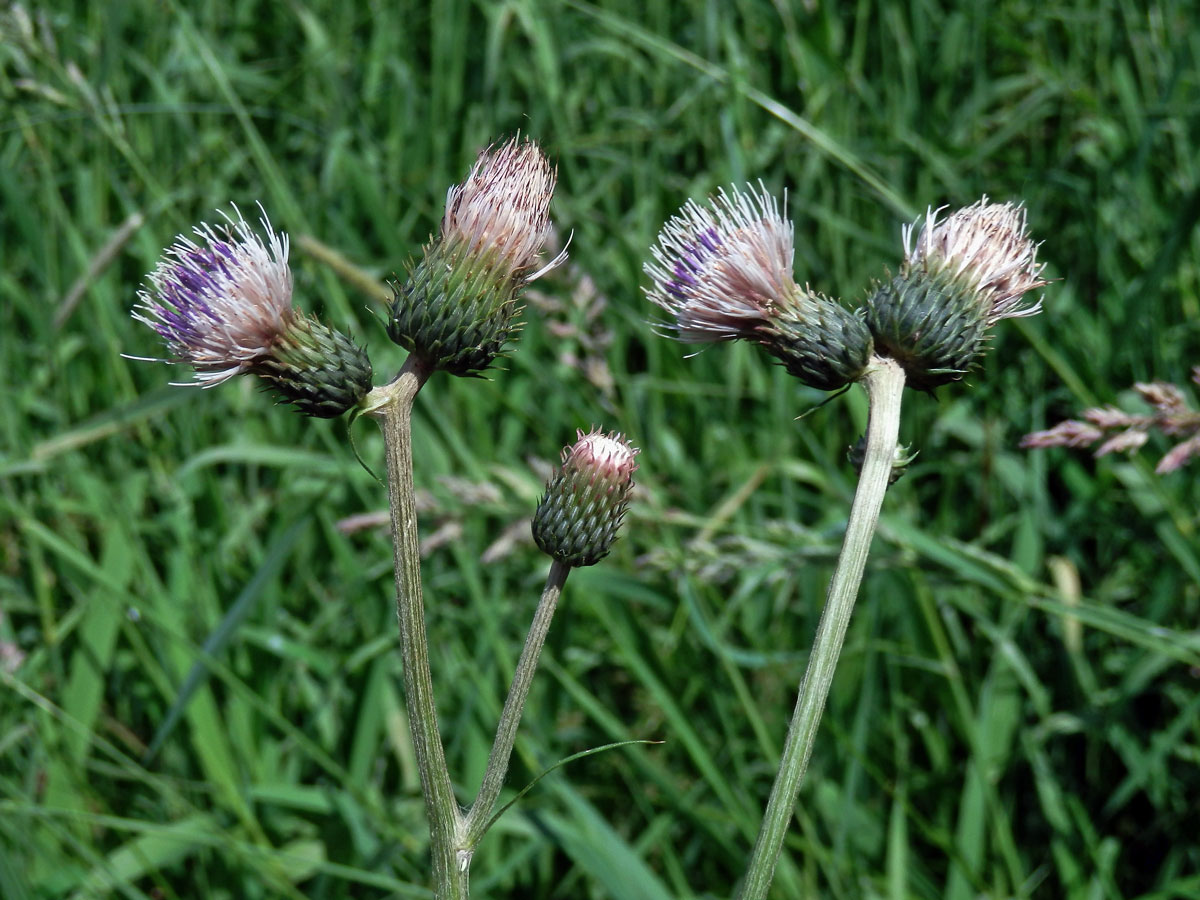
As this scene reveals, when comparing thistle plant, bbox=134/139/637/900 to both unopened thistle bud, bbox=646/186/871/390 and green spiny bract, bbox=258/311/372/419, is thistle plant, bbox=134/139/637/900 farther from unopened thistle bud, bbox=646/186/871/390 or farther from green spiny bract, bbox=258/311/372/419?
unopened thistle bud, bbox=646/186/871/390

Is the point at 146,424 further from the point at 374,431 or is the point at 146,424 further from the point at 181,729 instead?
the point at 181,729

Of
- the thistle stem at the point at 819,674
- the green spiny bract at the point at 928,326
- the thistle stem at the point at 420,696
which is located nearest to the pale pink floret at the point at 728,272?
the green spiny bract at the point at 928,326

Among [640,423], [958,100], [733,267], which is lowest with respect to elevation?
[640,423]

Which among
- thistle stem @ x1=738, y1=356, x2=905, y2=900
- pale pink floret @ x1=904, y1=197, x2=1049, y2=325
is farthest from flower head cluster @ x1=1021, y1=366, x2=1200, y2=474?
thistle stem @ x1=738, y1=356, x2=905, y2=900

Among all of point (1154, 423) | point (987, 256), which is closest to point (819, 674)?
point (987, 256)

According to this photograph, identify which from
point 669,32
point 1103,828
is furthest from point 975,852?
point 669,32

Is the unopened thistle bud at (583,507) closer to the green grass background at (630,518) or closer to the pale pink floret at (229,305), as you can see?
the pale pink floret at (229,305)
